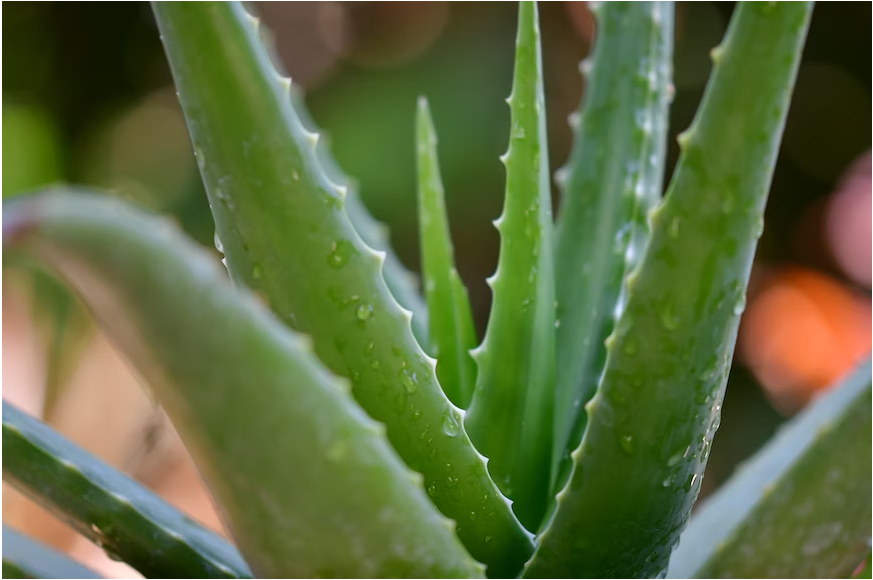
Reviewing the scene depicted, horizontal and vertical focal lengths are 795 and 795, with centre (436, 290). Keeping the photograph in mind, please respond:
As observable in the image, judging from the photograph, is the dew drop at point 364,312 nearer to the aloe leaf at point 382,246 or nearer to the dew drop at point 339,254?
the dew drop at point 339,254

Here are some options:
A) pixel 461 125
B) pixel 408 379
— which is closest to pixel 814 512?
pixel 408 379

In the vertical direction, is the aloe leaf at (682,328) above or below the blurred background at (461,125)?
above

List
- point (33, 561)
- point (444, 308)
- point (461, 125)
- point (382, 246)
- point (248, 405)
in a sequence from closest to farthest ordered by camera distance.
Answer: point (248, 405), point (33, 561), point (444, 308), point (382, 246), point (461, 125)

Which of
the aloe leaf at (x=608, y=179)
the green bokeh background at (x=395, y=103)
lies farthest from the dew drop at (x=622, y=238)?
the green bokeh background at (x=395, y=103)

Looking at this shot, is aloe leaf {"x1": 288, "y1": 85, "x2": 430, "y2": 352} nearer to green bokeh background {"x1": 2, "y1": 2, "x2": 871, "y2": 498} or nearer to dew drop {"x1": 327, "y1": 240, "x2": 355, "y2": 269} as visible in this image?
dew drop {"x1": 327, "y1": 240, "x2": 355, "y2": 269}

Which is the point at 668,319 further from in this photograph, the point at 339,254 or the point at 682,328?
the point at 339,254

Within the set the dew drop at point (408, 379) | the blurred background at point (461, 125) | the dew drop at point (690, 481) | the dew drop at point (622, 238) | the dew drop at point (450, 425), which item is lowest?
the blurred background at point (461, 125)
